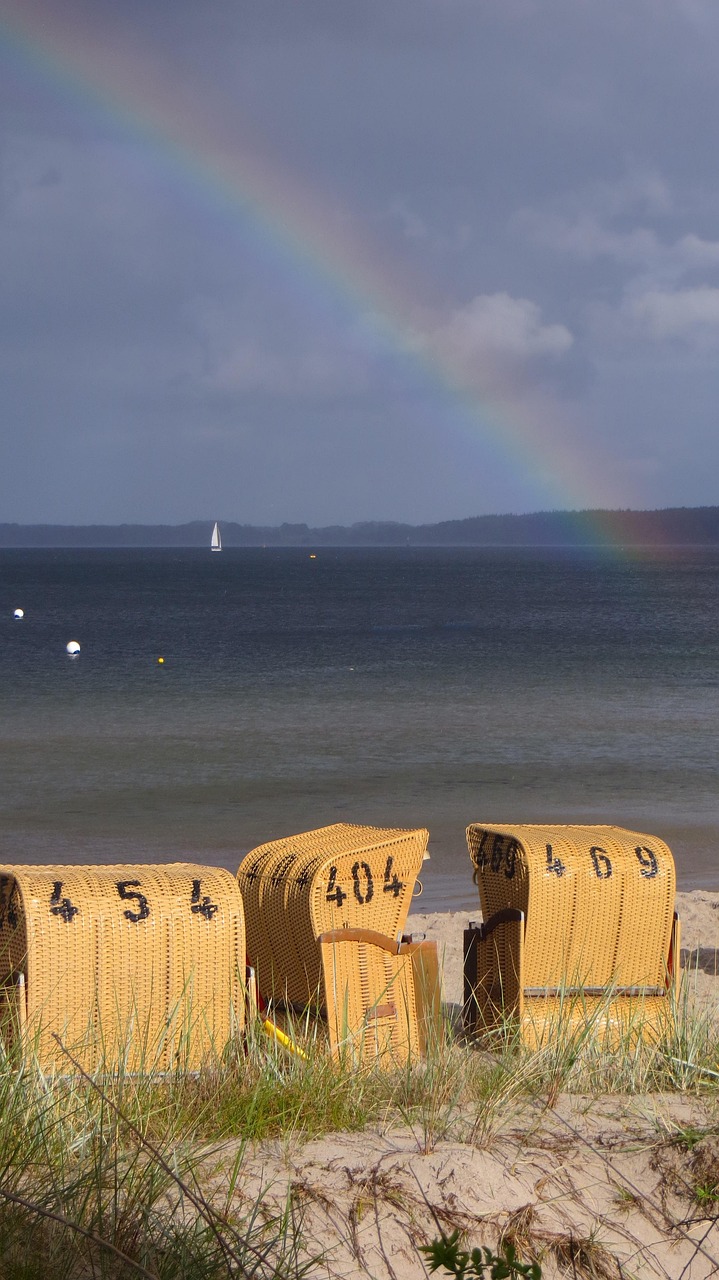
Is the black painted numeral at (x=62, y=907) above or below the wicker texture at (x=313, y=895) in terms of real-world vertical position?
above

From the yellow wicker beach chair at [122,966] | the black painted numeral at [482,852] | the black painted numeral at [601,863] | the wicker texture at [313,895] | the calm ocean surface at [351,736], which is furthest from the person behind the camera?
the calm ocean surface at [351,736]

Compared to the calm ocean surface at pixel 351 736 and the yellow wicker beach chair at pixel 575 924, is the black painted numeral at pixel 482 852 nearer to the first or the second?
the yellow wicker beach chair at pixel 575 924

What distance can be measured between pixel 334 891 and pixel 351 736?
19859 mm

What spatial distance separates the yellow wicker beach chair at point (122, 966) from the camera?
14.1 feet

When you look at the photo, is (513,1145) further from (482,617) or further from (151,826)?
(482,617)

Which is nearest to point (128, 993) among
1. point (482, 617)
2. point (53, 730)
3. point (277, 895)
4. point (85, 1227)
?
point (277, 895)

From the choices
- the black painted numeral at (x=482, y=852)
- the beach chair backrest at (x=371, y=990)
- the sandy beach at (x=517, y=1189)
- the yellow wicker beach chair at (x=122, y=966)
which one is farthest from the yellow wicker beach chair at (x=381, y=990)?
the sandy beach at (x=517, y=1189)

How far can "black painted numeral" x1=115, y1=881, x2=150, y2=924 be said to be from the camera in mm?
4488

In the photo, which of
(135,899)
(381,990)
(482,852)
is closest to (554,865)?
(482,852)

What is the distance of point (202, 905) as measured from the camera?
462 cm

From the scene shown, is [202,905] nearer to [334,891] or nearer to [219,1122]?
[334,891]

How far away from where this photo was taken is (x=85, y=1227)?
3084 millimetres

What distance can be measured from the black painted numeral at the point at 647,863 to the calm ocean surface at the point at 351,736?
6.30 meters

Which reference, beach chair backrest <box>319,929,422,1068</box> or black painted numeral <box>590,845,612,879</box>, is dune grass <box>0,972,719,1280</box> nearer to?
beach chair backrest <box>319,929,422,1068</box>
